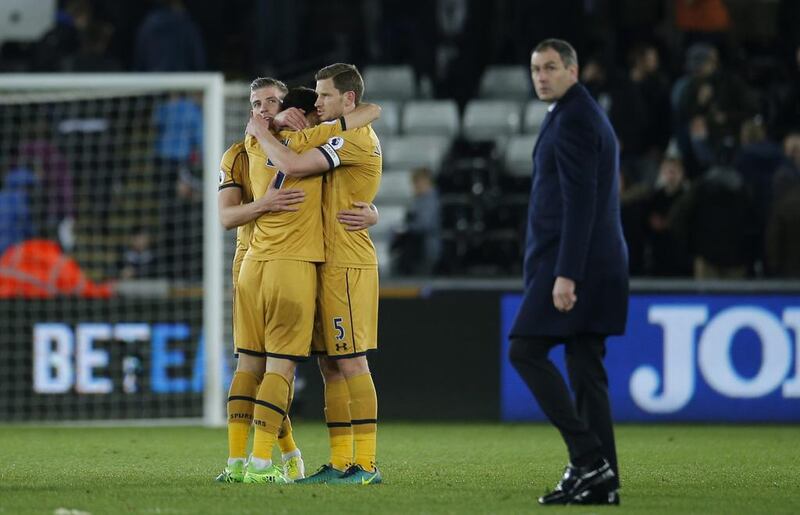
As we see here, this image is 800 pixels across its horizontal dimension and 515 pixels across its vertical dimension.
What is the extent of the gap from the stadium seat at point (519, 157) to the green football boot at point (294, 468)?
27.2ft

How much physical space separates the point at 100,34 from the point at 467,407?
233 inches

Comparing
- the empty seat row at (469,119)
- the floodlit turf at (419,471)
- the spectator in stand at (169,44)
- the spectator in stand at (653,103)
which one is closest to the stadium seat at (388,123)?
the empty seat row at (469,119)

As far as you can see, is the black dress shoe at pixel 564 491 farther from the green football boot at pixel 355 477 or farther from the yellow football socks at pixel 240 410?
the yellow football socks at pixel 240 410

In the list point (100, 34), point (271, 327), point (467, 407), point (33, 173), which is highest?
point (100, 34)

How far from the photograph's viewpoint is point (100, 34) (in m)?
16.3

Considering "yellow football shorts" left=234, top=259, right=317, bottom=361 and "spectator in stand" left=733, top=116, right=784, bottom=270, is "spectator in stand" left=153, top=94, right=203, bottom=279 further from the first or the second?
"yellow football shorts" left=234, top=259, right=317, bottom=361

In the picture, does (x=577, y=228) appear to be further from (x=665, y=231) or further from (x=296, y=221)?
(x=665, y=231)

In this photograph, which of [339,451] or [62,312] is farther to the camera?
[62,312]

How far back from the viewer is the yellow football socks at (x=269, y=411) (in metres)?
7.47

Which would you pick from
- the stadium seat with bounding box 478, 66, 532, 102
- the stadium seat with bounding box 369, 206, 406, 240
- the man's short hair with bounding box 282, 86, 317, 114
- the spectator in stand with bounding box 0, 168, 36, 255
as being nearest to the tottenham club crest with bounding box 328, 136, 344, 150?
the man's short hair with bounding box 282, 86, 317, 114

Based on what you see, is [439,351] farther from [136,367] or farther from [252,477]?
[252,477]

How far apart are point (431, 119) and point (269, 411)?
9.75 meters

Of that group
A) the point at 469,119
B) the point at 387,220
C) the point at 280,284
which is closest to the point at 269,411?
the point at 280,284

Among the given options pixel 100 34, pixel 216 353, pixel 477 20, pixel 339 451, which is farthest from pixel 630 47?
pixel 339 451
